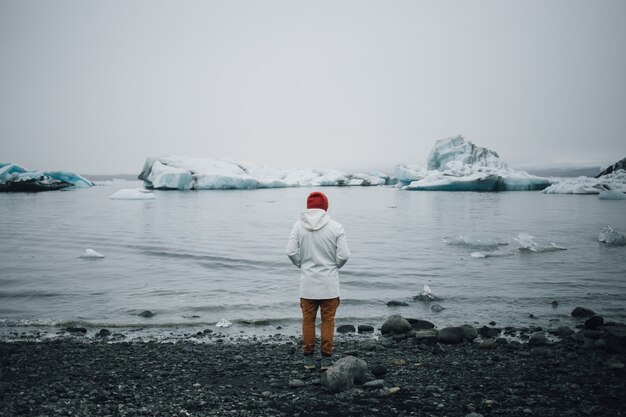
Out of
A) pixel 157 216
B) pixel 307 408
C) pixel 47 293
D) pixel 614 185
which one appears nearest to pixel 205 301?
pixel 47 293

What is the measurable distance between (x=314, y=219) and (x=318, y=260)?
1.34 ft

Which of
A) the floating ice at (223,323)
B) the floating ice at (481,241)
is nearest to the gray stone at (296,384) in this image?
the floating ice at (223,323)

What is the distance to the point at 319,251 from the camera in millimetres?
4871

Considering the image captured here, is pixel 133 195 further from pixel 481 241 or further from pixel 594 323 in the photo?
pixel 594 323

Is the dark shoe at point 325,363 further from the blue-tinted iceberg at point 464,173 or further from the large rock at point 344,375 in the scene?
the blue-tinted iceberg at point 464,173

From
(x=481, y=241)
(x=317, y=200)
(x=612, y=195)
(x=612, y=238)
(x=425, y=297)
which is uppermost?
(x=612, y=195)

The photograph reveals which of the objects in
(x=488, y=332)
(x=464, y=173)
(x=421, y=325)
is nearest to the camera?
(x=488, y=332)

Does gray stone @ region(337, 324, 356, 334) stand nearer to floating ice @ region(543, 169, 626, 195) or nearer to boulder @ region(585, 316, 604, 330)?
boulder @ region(585, 316, 604, 330)

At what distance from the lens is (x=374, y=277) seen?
11180mm

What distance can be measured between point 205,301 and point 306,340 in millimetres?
4356

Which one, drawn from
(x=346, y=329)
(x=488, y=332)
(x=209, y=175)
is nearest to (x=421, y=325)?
(x=488, y=332)

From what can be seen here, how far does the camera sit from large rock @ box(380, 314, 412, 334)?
653 cm

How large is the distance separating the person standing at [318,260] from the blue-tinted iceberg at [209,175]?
60.4 meters

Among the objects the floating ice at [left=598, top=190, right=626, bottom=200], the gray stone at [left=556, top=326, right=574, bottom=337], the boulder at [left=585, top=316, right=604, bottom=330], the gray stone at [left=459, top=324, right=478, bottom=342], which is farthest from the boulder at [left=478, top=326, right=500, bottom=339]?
the floating ice at [left=598, top=190, right=626, bottom=200]
